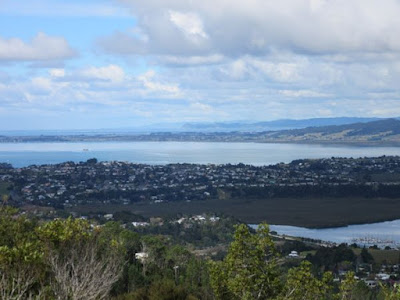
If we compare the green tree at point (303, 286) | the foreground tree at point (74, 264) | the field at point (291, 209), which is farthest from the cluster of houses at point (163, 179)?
the green tree at point (303, 286)

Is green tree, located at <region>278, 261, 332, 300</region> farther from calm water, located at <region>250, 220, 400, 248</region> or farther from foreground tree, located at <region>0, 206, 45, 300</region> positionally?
calm water, located at <region>250, 220, 400, 248</region>

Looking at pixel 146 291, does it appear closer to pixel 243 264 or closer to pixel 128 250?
pixel 243 264

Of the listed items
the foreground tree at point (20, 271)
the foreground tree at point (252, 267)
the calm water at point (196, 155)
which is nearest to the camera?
the foreground tree at point (20, 271)

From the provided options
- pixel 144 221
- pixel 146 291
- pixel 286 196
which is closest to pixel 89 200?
pixel 144 221

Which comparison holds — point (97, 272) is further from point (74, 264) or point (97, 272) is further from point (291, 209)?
point (291, 209)

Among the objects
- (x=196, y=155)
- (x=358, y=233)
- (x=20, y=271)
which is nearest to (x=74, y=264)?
(x=20, y=271)

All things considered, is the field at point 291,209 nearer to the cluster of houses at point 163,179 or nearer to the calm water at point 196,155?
the cluster of houses at point 163,179

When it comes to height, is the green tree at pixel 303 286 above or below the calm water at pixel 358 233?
above

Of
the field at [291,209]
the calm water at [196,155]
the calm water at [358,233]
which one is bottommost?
the calm water at [358,233]
